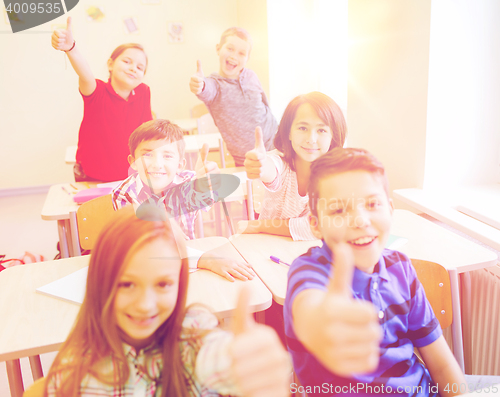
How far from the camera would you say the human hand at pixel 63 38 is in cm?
72

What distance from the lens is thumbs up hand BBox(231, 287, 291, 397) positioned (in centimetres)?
27

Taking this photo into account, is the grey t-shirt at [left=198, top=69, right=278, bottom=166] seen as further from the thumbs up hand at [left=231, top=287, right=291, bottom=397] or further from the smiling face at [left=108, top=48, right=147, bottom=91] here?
the thumbs up hand at [left=231, top=287, right=291, bottom=397]

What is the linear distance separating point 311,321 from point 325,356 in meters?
0.03

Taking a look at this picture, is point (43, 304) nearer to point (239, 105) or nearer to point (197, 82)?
point (197, 82)

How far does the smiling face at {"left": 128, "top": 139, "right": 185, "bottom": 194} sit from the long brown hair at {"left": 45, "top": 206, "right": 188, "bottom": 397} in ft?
0.58

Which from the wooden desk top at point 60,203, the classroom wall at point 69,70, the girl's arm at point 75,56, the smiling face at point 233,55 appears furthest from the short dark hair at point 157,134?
the classroom wall at point 69,70

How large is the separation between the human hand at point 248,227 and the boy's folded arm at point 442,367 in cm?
39

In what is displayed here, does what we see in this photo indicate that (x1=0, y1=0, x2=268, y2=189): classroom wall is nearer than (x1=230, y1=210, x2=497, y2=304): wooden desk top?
No

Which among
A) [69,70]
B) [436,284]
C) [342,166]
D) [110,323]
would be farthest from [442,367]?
[69,70]

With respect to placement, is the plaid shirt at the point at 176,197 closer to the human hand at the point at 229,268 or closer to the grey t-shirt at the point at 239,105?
the human hand at the point at 229,268

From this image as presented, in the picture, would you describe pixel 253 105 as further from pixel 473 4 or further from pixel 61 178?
pixel 61 178

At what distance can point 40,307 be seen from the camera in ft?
2.39

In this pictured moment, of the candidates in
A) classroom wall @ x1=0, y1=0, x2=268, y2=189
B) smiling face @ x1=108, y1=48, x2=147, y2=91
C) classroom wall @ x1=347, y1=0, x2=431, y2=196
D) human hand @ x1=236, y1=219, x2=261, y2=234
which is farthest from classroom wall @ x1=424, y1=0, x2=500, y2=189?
classroom wall @ x1=0, y1=0, x2=268, y2=189

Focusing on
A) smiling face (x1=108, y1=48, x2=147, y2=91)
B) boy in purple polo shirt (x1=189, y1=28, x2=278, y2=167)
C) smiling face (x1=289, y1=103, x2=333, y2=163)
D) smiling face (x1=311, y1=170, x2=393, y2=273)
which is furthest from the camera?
boy in purple polo shirt (x1=189, y1=28, x2=278, y2=167)
